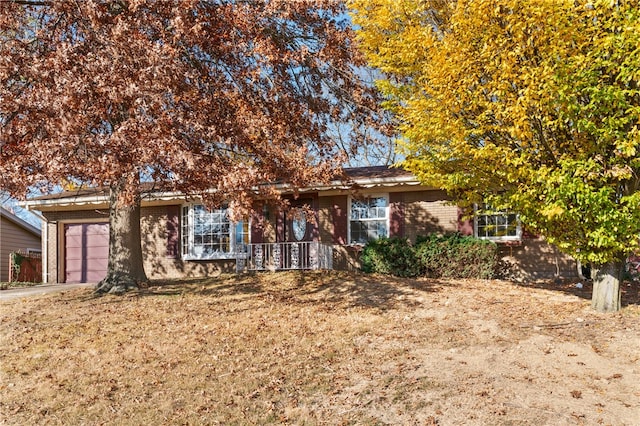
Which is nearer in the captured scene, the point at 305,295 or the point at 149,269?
the point at 305,295

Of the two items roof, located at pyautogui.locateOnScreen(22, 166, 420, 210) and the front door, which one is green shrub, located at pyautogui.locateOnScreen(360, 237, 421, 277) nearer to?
roof, located at pyautogui.locateOnScreen(22, 166, 420, 210)

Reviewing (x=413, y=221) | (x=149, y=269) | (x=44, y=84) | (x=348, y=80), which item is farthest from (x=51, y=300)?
(x=413, y=221)

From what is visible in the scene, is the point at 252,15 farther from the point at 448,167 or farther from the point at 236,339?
the point at 236,339

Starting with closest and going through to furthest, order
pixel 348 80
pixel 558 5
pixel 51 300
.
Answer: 1. pixel 558 5
2. pixel 51 300
3. pixel 348 80

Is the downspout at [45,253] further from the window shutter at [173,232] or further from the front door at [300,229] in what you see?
the front door at [300,229]

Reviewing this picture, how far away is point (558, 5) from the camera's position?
7.62 m

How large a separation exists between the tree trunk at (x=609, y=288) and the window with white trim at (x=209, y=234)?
33.1 ft

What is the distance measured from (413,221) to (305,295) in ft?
16.3

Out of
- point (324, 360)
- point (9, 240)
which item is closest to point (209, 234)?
point (9, 240)

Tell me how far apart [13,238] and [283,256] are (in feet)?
43.3

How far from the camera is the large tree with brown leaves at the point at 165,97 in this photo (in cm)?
839

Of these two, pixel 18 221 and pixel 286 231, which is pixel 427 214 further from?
pixel 18 221

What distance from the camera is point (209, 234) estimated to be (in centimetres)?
1720

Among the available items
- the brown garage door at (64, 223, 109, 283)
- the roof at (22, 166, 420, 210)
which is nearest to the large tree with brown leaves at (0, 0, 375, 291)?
the roof at (22, 166, 420, 210)
